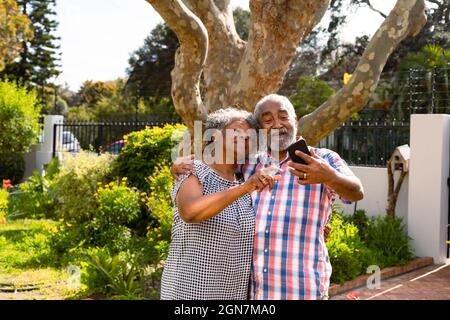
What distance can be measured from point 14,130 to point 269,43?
1178cm

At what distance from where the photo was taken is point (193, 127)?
4.78 metres

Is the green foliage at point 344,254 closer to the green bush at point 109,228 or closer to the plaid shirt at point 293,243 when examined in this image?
the green bush at point 109,228

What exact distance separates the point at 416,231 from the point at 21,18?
1446 centimetres

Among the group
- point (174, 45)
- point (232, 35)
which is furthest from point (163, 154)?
point (174, 45)

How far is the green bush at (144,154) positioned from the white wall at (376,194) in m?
2.80

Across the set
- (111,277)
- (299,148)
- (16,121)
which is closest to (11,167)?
(16,121)

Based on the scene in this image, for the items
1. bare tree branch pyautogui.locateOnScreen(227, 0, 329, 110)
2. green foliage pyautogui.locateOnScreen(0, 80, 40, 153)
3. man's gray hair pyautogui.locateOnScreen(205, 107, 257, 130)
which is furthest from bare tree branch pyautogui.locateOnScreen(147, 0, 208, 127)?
green foliage pyautogui.locateOnScreen(0, 80, 40, 153)

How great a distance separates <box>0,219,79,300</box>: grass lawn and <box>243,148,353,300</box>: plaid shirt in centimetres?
384

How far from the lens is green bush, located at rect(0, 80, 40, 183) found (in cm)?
1463

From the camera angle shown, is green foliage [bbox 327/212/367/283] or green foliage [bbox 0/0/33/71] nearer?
green foliage [bbox 327/212/367/283]

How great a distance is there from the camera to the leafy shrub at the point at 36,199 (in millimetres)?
10933

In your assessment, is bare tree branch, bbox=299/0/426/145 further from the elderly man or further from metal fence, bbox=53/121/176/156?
metal fence, bbox=53/121/176/156

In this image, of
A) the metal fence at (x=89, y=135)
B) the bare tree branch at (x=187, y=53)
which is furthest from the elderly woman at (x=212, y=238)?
the metal fence at (x=89, y=135)

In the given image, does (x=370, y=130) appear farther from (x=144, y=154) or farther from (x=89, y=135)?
(x=89, y=135)
